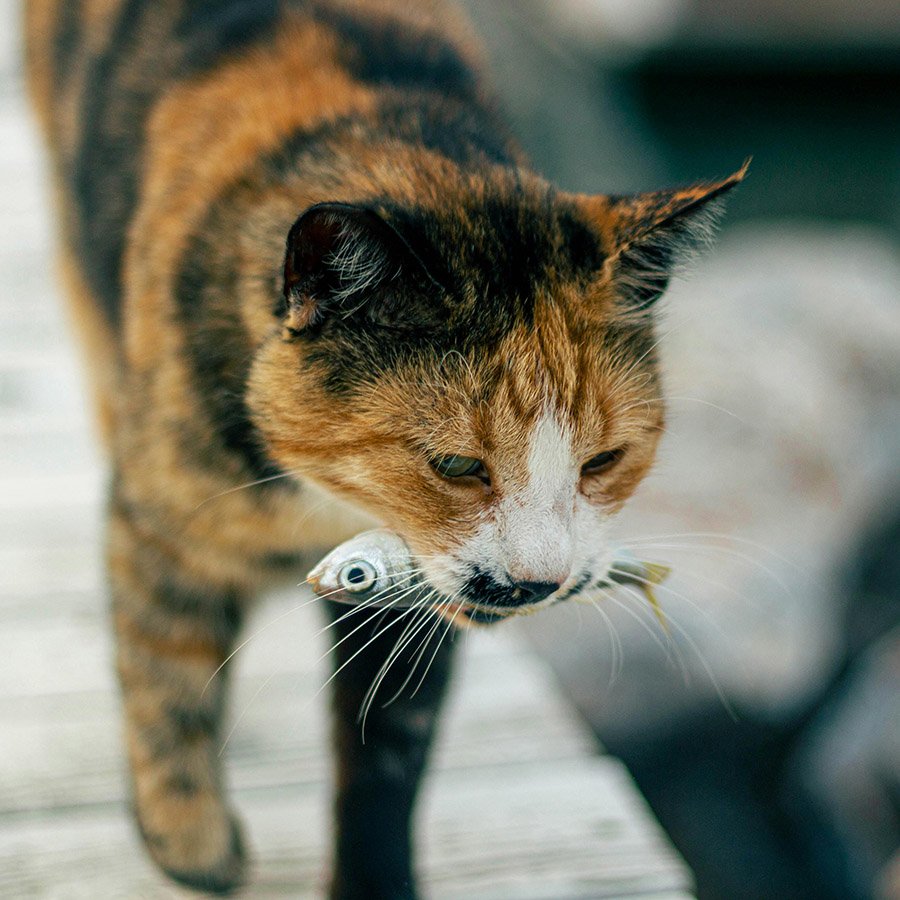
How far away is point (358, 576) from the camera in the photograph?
1.17 meters

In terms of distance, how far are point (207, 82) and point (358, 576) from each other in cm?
89

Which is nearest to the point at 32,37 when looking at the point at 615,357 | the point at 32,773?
the point at 32,773

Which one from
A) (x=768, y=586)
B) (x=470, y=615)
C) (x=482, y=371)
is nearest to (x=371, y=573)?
(x=470, y=615)

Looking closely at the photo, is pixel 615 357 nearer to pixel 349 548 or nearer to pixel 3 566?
pixel 349 548

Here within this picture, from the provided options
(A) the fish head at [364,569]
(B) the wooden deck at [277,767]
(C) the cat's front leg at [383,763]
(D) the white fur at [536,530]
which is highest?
(D) the white fur at [536,530]

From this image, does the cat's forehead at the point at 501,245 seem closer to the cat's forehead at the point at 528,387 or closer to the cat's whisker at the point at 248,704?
the cat's forehead at the point at 528,387

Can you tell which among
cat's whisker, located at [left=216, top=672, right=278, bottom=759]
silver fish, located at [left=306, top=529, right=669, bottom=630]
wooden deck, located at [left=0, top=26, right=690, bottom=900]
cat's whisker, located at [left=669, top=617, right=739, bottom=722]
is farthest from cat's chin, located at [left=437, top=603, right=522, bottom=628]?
cat's whisker, located at [left=216, top=672, right=278, bottom=759]

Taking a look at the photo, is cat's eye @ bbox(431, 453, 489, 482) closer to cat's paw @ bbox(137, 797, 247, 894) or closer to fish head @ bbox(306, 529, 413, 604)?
fish head @ bbox(306, 529, 413, 604)

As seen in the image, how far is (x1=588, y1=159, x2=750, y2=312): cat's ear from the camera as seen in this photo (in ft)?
4.14

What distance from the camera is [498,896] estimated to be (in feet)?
5.15

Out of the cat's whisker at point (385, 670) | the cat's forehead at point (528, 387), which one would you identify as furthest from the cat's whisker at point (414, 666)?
the cat's forehead at point (528, 387)

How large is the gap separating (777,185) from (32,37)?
12.4 ft

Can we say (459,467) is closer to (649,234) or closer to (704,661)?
(649,234)

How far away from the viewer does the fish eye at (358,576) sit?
114 cm
